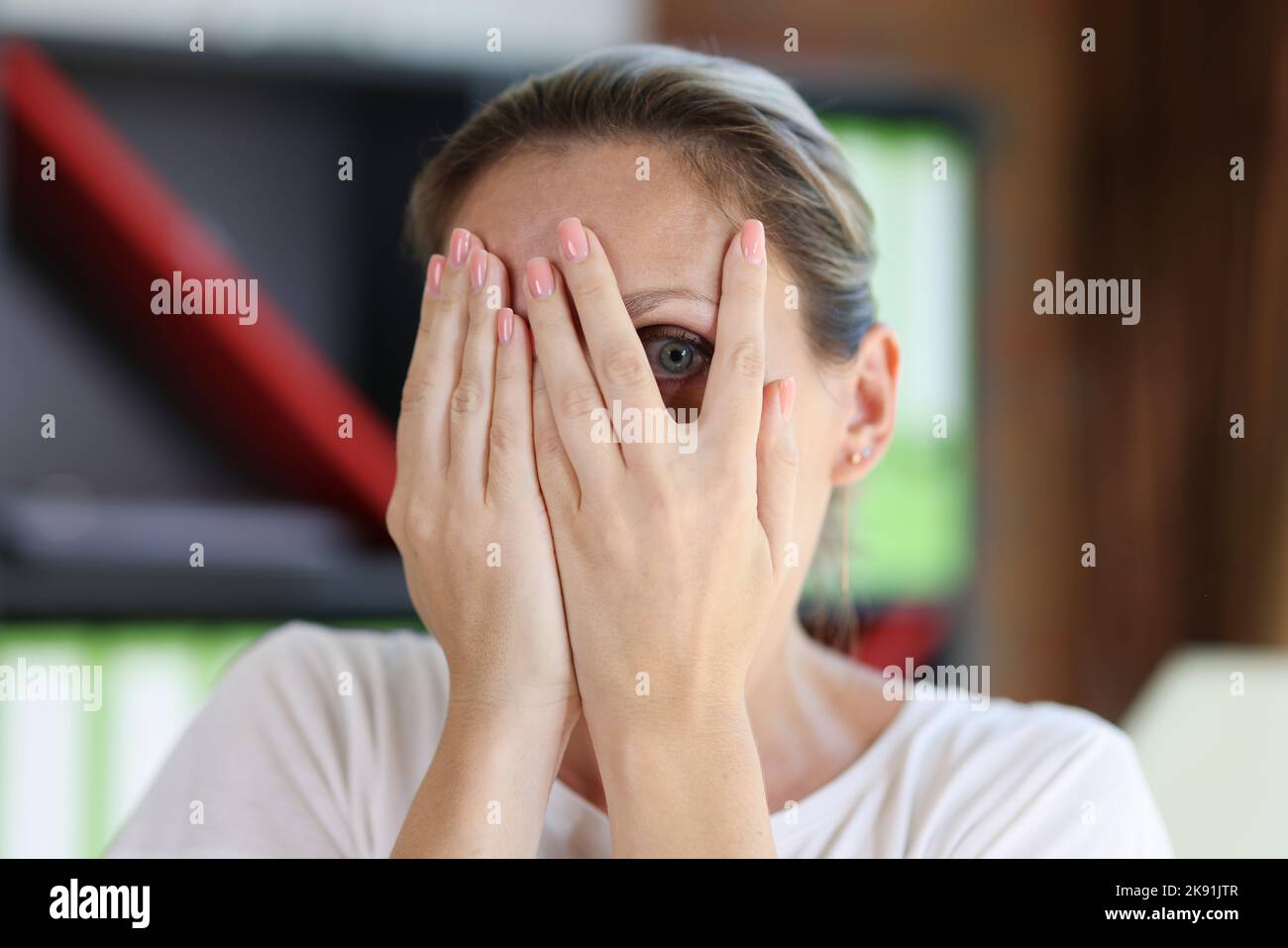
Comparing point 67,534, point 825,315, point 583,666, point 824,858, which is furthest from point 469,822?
point 67,534

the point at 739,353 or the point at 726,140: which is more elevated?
the point at 726,140

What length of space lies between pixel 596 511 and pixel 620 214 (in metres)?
0.21

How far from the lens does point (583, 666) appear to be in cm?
78

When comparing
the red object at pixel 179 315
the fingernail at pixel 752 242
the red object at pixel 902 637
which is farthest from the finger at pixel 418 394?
the red object at pixel 902 637

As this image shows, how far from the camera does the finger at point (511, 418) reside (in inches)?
30.8

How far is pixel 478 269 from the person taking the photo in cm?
81

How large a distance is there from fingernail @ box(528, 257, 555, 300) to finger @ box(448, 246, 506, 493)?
0.04 metres

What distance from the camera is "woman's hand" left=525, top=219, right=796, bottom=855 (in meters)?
0.75

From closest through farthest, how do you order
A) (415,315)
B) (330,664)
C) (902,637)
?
(330,664) → (415,315) → (902,637)

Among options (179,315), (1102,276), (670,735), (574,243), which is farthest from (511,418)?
(1102,276)

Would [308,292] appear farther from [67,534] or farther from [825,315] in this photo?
[825,315]

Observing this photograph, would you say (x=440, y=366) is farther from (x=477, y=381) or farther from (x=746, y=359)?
(x=746, y=359)

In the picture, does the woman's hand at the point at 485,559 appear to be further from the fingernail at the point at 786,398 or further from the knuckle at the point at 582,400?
the fingernail at the point at 786,398
